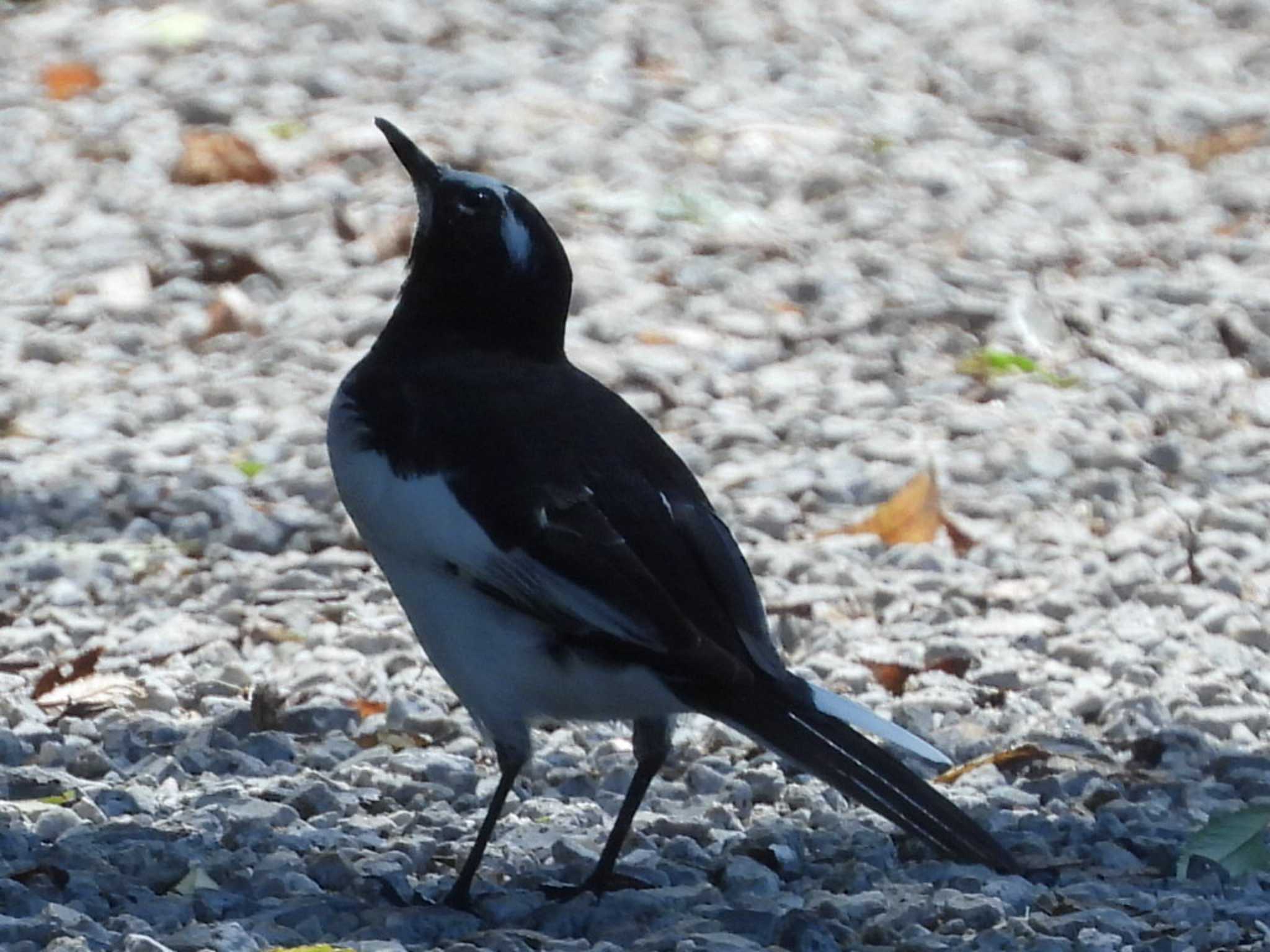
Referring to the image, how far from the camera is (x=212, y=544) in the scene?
6234 mm

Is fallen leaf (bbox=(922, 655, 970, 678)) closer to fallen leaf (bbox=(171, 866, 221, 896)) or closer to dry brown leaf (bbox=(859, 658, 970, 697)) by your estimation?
dry brown leaf (bbox=(859, 658, 970, 697))

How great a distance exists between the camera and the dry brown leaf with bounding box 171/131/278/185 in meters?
8.59

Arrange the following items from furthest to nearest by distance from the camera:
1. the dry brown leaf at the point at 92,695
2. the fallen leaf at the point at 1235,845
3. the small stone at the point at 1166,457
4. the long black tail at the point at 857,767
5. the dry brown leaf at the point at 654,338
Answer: the dry brown leaf at the point at 654,338
the small stone at the point at 1166,457
the dry brown leaf at the point at 92,695
the fallen leaf at the point at 1235,845
the long black tail at the point at 857,767

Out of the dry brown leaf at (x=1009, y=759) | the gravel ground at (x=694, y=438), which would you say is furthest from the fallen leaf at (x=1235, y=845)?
the dry brown leaf at (x=1009, y=759)

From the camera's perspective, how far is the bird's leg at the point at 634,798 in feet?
14.4

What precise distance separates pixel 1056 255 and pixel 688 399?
1811 mm

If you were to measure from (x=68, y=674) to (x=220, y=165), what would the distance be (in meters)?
3.52

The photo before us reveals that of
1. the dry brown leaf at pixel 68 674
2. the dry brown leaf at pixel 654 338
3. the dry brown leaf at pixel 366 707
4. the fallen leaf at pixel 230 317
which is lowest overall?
the fallen leaf at pixel 230 317

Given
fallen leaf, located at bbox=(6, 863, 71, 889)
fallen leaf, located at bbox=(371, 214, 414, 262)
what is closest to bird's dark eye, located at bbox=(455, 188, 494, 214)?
fallen leaf, located at bbox=(6, 863, 71, 889)

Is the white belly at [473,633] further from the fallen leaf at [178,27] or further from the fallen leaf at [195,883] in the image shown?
the fallen leaf at [178,27]

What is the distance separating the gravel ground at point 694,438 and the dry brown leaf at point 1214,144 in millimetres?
26

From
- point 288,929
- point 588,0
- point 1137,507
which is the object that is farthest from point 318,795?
point 588,0

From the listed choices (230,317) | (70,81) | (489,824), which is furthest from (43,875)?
(70,81)

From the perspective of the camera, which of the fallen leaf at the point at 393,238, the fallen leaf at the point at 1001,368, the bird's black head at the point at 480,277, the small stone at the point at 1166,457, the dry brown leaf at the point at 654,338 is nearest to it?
the bird's black head at the point at 480,277
